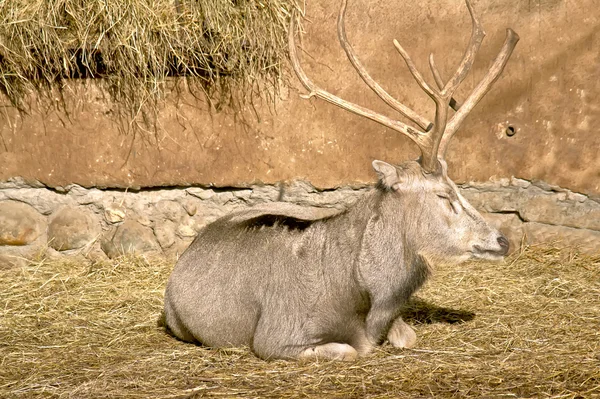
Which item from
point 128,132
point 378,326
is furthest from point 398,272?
point 128,132

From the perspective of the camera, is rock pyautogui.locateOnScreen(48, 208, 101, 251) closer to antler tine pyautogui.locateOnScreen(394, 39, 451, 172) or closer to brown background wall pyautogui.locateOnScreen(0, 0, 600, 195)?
brown background wall pyautogui.locateOnScreen(0, 0, 600, 195)

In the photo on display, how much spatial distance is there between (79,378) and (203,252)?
1.21 meters

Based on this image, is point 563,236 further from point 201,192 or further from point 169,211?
point 169,211

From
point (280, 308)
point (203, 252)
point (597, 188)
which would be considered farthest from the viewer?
point (597, 188)

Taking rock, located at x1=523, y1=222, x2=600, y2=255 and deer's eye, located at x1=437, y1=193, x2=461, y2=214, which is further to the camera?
rock, located at x1=523, y1=222, x2=600, y2=255

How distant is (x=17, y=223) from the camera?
771cm

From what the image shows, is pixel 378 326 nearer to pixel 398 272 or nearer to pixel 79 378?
pixel 398 272

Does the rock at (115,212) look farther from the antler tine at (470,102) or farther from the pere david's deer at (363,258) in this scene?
the antler tine at (470,102)

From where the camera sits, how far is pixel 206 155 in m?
7.53

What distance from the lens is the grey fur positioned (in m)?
5.44

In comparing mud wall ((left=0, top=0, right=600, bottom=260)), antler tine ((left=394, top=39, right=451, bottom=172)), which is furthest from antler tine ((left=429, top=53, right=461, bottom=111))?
mud wall ((left=0, top=0, right=600, bottom=260))

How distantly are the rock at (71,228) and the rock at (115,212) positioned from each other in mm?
129

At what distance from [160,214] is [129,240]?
344 millimetres

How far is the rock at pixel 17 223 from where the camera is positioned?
7703mm
